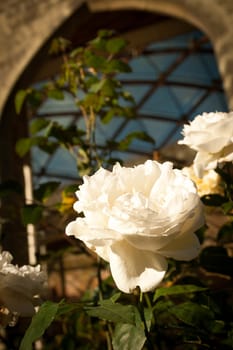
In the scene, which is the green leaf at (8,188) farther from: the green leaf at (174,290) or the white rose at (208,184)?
the green leaf at (174,290)

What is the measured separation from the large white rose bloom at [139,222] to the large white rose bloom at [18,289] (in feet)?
Answer: 0.57

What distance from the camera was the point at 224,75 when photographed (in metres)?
3.08

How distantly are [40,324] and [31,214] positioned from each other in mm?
563

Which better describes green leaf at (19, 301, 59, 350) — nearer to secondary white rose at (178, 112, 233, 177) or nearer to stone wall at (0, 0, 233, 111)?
secondary white rose at (178, 112, 233, 177)

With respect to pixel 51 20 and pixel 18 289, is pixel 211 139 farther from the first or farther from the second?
pixel 51 20

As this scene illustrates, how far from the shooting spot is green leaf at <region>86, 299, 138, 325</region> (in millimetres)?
638

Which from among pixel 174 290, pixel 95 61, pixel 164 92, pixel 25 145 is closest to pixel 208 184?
pixel 174 290

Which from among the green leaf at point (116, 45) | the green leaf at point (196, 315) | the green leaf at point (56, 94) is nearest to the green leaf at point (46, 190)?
the green leaf at point (56, 94)

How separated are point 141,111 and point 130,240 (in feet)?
30.2

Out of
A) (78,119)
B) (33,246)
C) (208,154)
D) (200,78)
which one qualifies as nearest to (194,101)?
(200,78)

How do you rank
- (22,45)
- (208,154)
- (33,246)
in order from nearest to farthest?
(208,154) < (33,246) < (22,45)

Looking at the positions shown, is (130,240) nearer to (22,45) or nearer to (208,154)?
(208,154)

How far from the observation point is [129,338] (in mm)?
629

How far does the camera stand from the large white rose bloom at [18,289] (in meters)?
0.73
